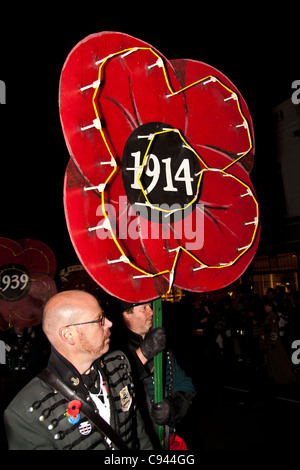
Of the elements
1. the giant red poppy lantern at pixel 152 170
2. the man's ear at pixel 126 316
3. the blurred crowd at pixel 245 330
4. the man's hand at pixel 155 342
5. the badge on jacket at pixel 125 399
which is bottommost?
the blurred crowd at pixel 245 330

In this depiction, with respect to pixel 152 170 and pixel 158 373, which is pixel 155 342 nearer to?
pixel 158 373

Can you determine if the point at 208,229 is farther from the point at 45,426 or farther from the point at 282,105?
the point at 282,105

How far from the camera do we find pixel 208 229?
2131mm

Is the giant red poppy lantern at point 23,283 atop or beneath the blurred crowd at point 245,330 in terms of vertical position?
atop

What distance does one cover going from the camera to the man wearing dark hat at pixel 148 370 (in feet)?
7.19

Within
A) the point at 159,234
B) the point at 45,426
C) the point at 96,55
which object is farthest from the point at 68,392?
the point at 96,55

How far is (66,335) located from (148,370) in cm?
102

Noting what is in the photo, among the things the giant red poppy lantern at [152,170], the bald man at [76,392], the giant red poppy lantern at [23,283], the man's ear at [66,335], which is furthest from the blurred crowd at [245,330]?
the man's ear at [66,335]

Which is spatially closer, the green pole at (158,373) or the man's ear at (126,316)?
the green pole at (158,373)

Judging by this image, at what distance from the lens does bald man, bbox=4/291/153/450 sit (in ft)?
5.16

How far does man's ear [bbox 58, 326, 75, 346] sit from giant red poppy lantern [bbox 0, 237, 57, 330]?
15.4 ft

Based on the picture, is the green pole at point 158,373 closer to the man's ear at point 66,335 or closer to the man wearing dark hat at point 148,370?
the man wearing dark hat at point 148,370

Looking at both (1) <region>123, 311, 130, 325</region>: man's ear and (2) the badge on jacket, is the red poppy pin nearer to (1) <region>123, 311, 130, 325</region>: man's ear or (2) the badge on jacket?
(2) the badge on jacket

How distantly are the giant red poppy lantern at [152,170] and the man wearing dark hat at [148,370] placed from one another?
0.50 metres
